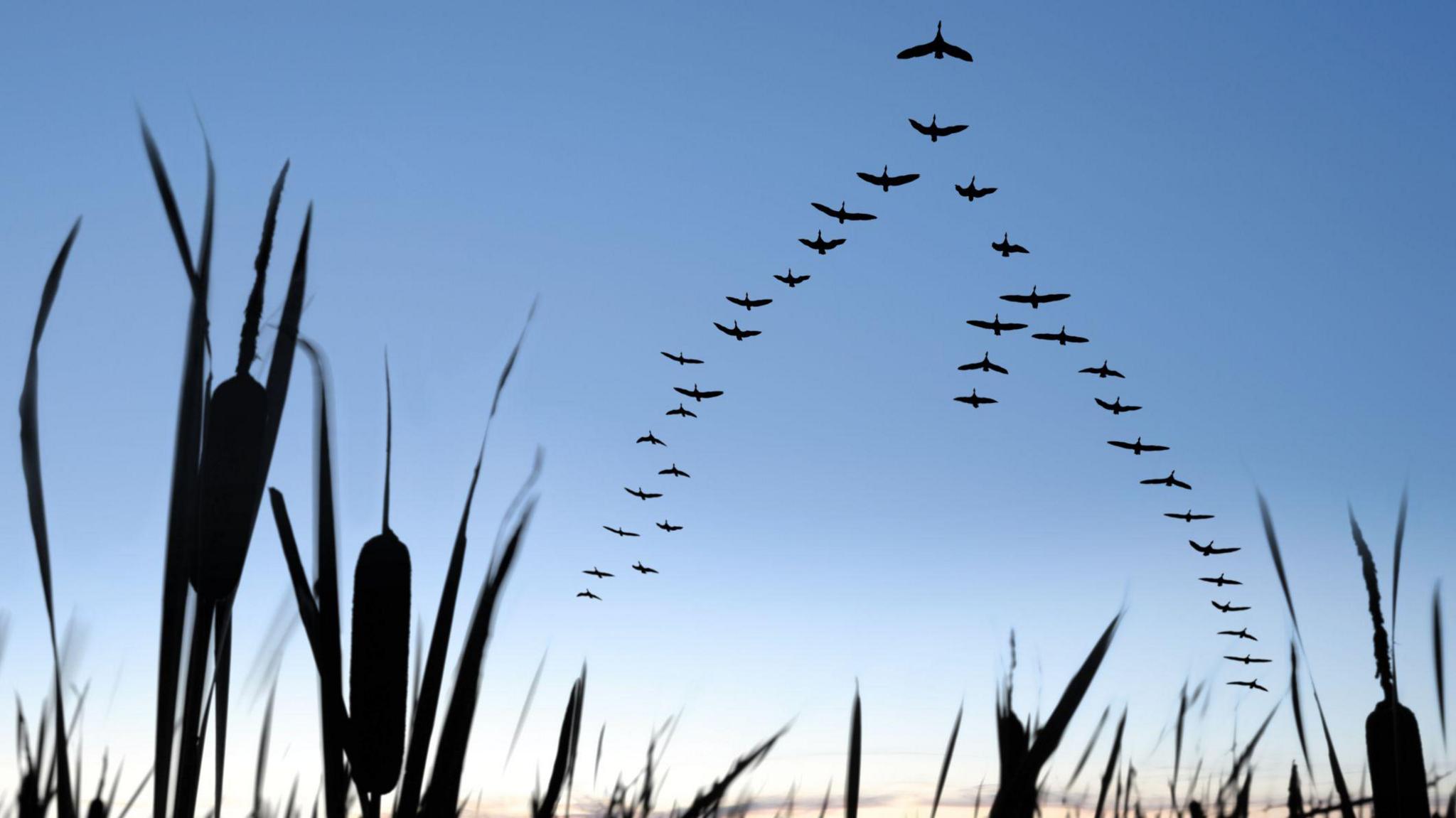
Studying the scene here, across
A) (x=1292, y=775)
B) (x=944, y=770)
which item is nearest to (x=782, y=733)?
(x=944, y=770)

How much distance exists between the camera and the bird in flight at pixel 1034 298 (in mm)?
61594

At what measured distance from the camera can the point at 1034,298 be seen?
2468 inches

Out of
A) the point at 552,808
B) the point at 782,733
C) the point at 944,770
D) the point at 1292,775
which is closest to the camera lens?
the point at 552,808

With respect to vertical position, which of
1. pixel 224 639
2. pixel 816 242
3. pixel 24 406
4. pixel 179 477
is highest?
pixel 816 242

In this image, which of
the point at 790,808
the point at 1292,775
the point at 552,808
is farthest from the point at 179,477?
the point at 1292,775

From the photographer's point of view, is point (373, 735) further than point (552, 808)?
No

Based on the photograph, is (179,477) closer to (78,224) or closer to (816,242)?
(78,224)

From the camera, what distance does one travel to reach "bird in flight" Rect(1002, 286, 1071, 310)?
202 ft

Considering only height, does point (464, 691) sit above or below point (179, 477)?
below

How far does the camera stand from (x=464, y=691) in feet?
8.10

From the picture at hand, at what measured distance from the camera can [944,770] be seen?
12.4 feet

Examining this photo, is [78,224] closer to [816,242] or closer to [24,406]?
[24,406]

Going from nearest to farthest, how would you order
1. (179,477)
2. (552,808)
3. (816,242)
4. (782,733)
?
1. (179,477)
2. (552,808)
3. (782,733)
4. (816,242)

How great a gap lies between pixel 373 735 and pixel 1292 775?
167 inches
